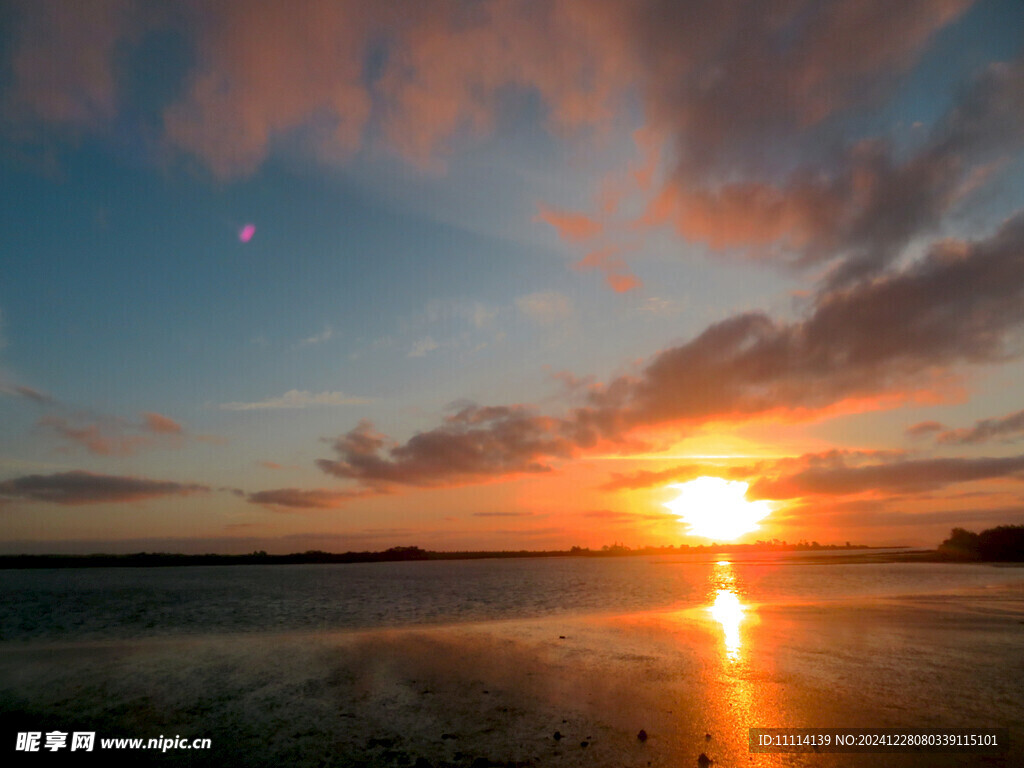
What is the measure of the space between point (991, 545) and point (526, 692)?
177m

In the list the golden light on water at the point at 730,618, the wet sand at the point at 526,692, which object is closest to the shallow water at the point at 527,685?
the wet sand at the point at 526,692

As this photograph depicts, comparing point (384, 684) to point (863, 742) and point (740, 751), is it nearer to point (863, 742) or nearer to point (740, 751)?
point (740, 751)

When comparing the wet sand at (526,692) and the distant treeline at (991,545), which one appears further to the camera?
the distant treeline at (991,545)

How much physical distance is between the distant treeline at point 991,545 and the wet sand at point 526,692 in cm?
14035

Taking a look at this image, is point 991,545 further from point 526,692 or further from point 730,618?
point 526,692

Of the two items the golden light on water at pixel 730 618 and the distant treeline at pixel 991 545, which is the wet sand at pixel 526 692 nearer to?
the golden light on water at pixel 730 618

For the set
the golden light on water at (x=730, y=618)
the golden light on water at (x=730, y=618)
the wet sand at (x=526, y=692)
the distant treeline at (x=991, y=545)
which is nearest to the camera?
the wet sand at (x=526, y=692)

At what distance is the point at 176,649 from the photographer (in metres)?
31.1

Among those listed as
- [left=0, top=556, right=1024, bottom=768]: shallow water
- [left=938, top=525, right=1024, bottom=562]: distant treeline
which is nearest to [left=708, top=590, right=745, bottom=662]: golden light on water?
[left=0, top=556, right=1024, bottom=768]: shallow water

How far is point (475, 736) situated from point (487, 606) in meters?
42.4

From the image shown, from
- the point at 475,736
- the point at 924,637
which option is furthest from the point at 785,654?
the point at 475,736

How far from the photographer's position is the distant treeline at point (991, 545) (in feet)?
455

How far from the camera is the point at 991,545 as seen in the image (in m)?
146

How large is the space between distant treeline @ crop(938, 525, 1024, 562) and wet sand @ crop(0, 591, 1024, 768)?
14035 cm
